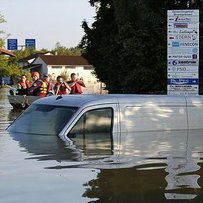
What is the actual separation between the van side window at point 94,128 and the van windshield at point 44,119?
0.72ft

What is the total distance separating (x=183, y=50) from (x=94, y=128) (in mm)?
6178

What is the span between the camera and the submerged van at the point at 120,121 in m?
8.43

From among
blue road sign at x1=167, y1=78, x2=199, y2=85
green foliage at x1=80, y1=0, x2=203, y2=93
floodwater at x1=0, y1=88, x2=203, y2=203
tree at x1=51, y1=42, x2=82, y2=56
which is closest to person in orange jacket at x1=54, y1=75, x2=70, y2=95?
green foliage at x1=80, y1=0, x2=203, y2=93

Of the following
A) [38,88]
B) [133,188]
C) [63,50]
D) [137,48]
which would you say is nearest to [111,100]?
[133,188]

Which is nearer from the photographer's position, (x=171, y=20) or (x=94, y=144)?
(x=94, y=144)

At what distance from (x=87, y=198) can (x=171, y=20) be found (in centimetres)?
967

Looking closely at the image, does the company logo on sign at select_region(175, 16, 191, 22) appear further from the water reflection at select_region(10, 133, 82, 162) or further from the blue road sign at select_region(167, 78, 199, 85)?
the water reflection at select_region(10, 133, 82, 162)

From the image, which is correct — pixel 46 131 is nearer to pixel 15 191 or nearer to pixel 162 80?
pixel 15 191

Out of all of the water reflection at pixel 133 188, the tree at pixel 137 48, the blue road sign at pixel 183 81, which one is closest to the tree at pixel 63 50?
the tree at pixel 137 48

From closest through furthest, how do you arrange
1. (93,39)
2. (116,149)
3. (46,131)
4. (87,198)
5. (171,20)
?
1. (87,198)
2. (116,149)
3. (46,131)
4. (171,20)
5. (93,39)

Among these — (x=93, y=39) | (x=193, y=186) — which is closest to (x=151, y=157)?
(x=193, y=186)

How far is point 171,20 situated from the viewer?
46.2ft

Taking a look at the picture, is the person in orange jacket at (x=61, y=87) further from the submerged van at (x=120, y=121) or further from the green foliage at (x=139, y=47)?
the submerged van at (x=120, y=121)

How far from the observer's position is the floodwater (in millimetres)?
5207
